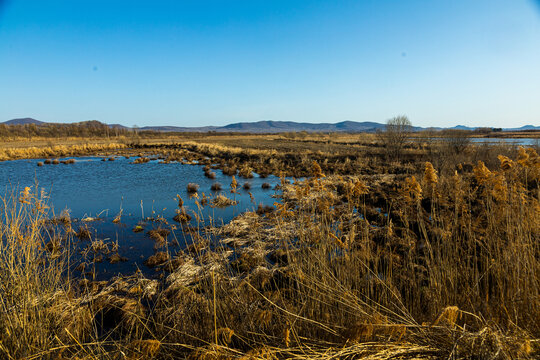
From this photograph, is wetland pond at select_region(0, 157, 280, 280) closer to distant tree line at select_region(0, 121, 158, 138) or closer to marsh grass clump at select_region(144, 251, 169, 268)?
marsh grass clump at select_region(144, 251, 169, 268)

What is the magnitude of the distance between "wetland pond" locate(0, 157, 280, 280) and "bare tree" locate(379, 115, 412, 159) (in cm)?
1209

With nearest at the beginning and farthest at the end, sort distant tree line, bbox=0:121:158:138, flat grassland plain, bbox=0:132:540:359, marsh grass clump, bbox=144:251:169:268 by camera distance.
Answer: flat grassland plain, bbox=0:132:540:359, marsh grass clump, bbox=144:251:169:268, distant tree line, bbox=0:121:158:138

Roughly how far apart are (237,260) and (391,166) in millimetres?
16128

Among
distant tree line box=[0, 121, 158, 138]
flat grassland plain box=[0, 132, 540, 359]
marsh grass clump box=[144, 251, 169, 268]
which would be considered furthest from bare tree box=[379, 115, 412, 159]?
distant tree line box=[0, 121, 158, 138]

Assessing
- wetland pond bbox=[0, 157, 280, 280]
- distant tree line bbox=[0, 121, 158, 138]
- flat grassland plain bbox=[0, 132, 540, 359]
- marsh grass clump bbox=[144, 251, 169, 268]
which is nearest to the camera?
flat grassland plain bbox=[0, 132, 540, 359]

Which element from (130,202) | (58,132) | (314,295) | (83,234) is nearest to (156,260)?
(83,234)

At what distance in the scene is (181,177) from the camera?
682 inches

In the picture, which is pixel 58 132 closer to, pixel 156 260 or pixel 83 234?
pixel 83 234

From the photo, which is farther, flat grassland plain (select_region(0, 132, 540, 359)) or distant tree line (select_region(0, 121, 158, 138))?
distant tree line (select_region(0, 121, 158, 138))

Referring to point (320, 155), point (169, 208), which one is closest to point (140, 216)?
point (169, 208)

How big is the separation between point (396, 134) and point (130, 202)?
20634mm

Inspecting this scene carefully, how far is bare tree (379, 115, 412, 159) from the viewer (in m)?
22.5

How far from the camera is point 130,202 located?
11570 millimetres

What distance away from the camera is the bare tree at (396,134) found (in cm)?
2248
